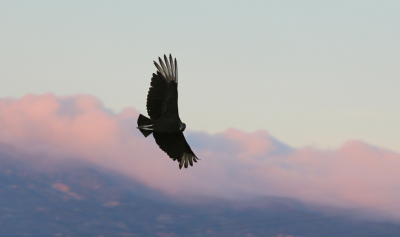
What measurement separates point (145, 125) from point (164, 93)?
1635mm

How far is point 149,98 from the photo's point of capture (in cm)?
2498

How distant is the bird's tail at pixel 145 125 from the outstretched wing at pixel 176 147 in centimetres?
64

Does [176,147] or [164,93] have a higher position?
[164,93]

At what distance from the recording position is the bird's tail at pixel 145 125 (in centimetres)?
2489

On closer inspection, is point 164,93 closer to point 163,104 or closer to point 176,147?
point 163,104

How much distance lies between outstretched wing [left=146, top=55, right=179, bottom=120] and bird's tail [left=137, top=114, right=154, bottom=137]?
272mm

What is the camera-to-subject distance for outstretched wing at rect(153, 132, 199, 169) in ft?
85.2

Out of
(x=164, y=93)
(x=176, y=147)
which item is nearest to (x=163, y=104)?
(x=164, y=93)

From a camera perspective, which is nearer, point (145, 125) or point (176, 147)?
point (145, 125)

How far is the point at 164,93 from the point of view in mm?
24969

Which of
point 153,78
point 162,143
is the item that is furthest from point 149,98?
point 162,143

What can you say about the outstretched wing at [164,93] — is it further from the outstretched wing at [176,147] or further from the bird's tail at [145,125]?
the outstretched wing at [176,147]

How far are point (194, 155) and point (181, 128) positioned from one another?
254 centimetres

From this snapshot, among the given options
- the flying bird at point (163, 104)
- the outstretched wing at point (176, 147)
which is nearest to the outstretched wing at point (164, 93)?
the flying bird at point (163, 104)
